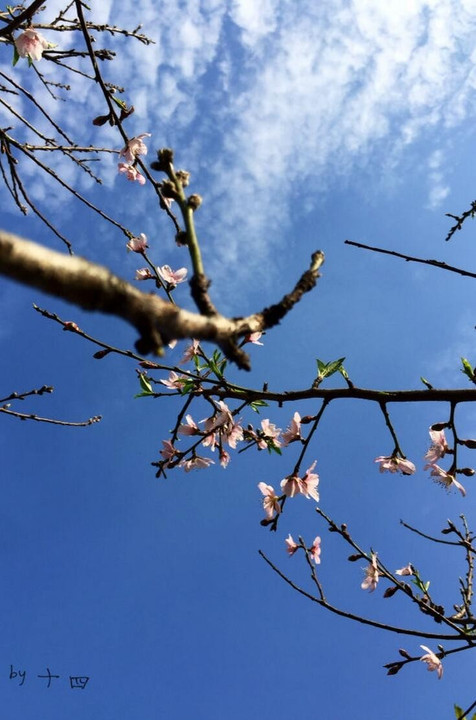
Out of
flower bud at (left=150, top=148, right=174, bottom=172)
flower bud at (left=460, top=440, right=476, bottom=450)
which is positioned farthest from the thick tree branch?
flower bud at (left=460, top=440, right=476, bottom=450)

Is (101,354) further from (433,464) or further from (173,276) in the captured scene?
(433,464)

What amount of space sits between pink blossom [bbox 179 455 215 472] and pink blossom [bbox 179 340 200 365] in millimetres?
671

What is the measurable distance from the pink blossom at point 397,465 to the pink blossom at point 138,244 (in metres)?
2.16

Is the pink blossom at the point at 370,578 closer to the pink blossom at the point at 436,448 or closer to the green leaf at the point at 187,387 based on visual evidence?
the pink blossom at the point at 436,448

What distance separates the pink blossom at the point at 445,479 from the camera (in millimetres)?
3104

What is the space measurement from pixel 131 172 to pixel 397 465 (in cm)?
295

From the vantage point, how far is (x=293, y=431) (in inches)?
131

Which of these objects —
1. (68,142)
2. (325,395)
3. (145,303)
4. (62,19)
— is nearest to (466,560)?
(325,395)

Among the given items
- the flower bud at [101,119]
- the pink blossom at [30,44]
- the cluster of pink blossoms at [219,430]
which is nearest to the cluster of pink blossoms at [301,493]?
the cluster of pink blossoms at [219,430]

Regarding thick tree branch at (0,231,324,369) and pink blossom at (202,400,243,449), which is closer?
thick tree branch at (0,231,324,369)

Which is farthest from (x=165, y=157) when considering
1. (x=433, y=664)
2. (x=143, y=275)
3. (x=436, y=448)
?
(x=433, y=664)

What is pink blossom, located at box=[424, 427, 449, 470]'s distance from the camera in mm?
3326

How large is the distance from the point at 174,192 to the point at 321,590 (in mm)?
2914

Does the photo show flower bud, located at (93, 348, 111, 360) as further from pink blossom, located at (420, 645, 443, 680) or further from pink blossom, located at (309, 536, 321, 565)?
pink blossom, located at (420, 645, 443, 680)
